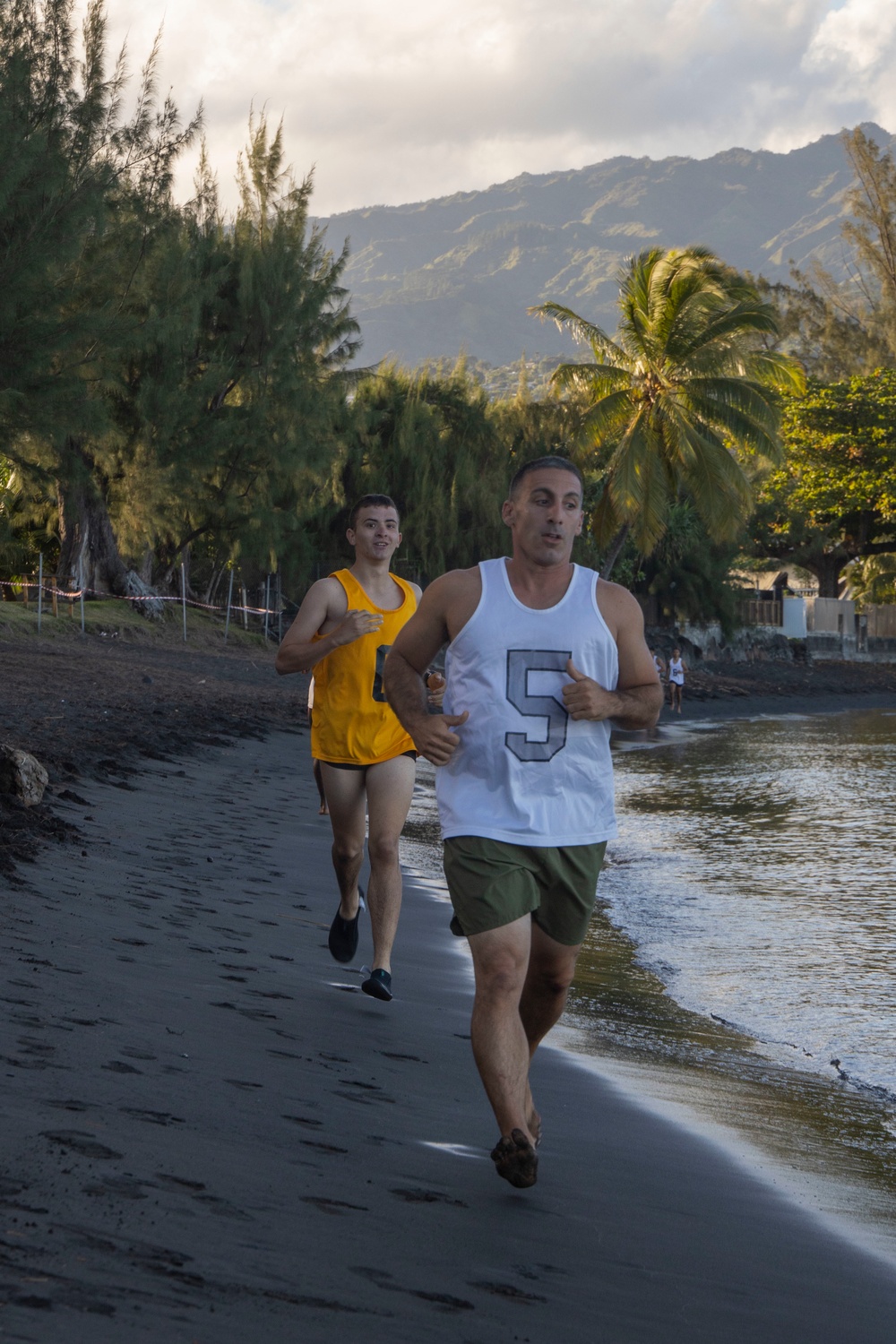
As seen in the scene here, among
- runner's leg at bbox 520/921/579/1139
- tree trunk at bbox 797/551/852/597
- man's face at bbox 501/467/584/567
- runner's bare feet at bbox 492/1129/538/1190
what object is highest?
tree trunk at bbox 797/551/852/597

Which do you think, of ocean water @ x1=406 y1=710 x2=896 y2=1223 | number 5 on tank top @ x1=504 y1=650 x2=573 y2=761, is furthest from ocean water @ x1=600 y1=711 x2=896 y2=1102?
number 5 on tank top @ x1=504 y1=650 x2=573 y2=761

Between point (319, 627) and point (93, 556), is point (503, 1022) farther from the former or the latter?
point (93, 556)

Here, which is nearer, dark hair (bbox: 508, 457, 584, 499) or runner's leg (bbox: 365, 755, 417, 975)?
dark hair (bbox: 508, 457, 584, 499)

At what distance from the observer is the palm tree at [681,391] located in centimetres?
2755

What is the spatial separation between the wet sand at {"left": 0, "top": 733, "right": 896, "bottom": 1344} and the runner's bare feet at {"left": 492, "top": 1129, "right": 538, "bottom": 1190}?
0.07 m

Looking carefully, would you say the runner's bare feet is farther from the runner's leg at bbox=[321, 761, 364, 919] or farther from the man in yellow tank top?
the runner's leg at bbox=[321, 761, 364, 919]

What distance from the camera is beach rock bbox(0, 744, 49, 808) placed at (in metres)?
6.92

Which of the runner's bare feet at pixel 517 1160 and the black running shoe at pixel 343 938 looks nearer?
the runner's bare feet at pixel 517 1160

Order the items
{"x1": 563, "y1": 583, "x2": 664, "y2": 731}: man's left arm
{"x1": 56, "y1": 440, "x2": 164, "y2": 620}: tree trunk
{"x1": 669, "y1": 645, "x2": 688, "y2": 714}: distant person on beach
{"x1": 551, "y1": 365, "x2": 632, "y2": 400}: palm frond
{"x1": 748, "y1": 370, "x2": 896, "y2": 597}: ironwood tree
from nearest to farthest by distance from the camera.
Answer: {"x1": 563, "y1": 583, "x2": 664, "y2": 731}: man's left arm → {"x1": 56, "y1": 440, "x2": 164, "y2": 620}: tree trunk → {"x1": 551, "y1": 365, "x2": 632, "y2": 400}: palm frond → {"x1": 669, "y1": 645, "x2": 688, "y2": 714}: distant person on beach → {"x1": 748, "y1": 370, "x2": 896, "y2": 597}: ironwood tree

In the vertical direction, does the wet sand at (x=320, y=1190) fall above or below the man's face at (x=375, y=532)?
below

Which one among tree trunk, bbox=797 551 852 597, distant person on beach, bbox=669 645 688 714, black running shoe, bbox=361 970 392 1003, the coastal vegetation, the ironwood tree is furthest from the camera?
tree trunk, bbox=797 551 852 597

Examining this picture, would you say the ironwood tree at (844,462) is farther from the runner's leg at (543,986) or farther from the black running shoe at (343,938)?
the runner's leg at (543,986)

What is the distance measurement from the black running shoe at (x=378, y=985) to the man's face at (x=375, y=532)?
5.30 feet

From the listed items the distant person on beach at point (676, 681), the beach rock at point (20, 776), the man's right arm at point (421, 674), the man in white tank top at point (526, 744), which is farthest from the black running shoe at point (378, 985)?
the distant person on beach at point (676, 681)
